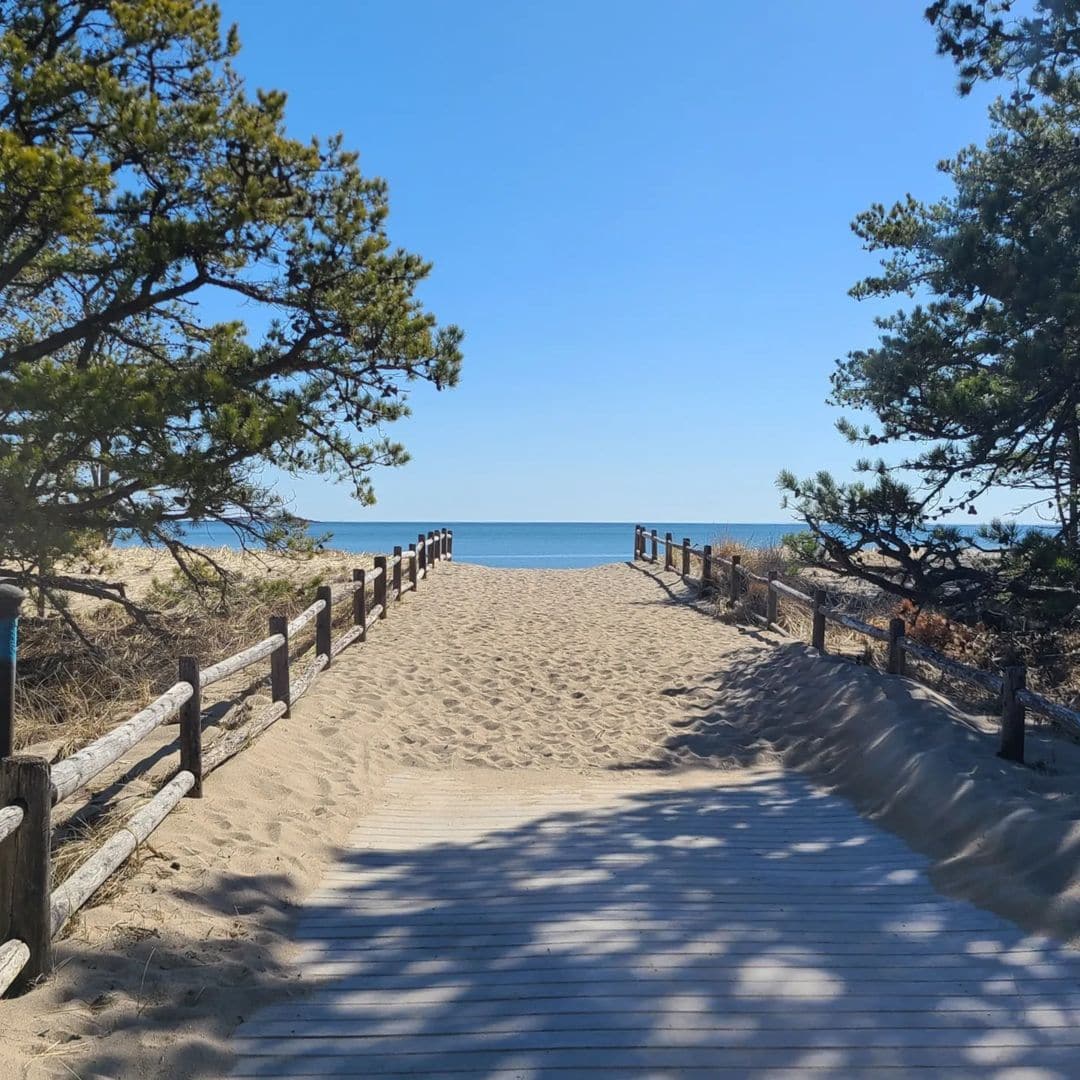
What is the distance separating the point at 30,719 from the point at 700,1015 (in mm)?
6532

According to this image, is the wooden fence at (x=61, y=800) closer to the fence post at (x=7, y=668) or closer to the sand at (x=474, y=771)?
the sand at (x=474, y=771)

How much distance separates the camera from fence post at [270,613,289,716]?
7055 mm

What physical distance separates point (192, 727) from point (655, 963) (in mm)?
2887

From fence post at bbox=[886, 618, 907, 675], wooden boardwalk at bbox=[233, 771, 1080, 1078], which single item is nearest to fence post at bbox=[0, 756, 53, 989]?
wooden boardwalk at bbox=[233, 771, 1080, 1078]

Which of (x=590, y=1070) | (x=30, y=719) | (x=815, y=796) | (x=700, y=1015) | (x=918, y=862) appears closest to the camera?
(x=590, y=1070)

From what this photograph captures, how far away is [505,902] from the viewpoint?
14.3ft

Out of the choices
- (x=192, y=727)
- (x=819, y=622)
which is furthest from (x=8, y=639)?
(x=819, y=622)

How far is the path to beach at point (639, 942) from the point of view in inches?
121

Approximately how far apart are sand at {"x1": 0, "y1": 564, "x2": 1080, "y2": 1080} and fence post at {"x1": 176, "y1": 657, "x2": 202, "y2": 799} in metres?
0.18

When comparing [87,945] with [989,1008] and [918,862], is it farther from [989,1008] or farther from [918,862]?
[918,862]

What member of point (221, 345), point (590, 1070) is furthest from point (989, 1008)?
point (221, 345)

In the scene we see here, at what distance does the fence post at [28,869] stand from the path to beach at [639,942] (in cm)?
76

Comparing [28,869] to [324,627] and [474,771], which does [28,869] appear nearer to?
[474,771]

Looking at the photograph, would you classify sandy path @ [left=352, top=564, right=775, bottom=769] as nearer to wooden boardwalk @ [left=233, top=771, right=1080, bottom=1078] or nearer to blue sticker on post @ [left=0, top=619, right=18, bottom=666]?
wooden boardwalk @ [left=233, top=771, right=1080, bottom=1078]
